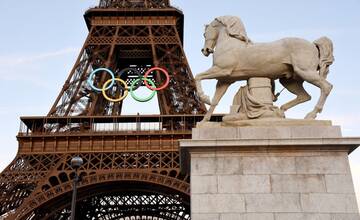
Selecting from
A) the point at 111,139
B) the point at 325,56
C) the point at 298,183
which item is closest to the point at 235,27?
the point at 325,56

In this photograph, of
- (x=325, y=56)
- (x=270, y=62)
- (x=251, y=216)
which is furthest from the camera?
(x=325, y=56)

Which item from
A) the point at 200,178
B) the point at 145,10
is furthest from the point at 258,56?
the point at 145,10

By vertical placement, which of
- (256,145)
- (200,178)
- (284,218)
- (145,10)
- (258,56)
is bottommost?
(284,218)

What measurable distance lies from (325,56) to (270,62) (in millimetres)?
1426

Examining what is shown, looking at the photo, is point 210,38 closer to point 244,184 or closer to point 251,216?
point 244,184

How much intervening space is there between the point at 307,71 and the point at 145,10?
3406cm

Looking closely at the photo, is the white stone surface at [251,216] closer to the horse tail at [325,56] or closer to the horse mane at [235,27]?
the horse tail at [325,56]

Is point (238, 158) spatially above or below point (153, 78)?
below

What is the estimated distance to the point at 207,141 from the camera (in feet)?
33.2

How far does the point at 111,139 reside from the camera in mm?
35344

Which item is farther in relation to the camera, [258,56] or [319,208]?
[258,56]

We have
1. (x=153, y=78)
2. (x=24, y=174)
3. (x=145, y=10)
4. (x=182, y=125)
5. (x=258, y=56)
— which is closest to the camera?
(x=258, y=56)

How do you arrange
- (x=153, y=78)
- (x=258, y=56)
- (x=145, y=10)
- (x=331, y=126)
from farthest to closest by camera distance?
1. (x=153, y=78)
2. (x=145, y=10)
3. (x=258, y=56)
4. (x=331, y=126)

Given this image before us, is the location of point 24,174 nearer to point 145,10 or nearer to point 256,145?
point 145,10
